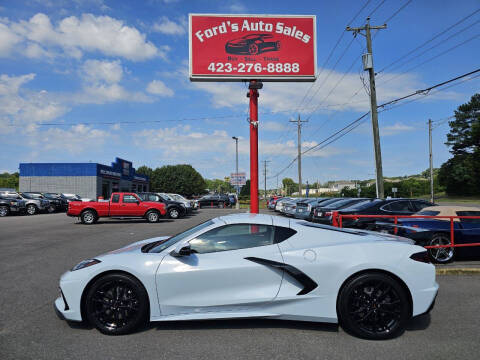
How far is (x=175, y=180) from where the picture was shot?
95.5 m

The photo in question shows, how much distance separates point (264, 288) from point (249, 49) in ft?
37.8

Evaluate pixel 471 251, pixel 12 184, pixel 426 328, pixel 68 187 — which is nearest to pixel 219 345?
pixel 426 328

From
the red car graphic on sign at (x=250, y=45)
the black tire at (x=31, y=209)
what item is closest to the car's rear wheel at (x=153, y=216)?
the red car graphic on sign at (x=250, y=45)

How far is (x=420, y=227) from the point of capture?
788cm

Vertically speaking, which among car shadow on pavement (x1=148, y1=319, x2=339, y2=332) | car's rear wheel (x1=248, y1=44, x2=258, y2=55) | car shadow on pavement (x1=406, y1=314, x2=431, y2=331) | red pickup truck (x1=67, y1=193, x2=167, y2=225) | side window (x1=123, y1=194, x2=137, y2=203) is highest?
car's rear wheel (x1=248, y1=44, x2=258, y2=55)

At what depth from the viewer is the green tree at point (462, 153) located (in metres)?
72.1

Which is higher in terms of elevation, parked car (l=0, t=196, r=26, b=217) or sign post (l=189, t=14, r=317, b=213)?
sign post (l=189, t=14, r=317, b=213)

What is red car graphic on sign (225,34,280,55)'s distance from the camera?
45.2 ft

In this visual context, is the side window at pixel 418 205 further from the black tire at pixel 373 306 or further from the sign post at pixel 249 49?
the black tire at pixel 373 306

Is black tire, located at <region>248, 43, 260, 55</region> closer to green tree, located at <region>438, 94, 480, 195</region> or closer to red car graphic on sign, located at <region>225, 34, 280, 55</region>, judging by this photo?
red car graphic on sign, located at <region>225, 34, 280, 55</region>

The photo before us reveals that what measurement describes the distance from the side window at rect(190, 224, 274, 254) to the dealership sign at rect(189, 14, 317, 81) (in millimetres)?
10358

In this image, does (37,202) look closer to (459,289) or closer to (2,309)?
(2,309)

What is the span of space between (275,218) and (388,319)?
1698 millimetres

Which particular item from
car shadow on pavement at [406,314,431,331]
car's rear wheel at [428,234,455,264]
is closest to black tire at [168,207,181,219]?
car's rear wheel at [428,234,455,264]
